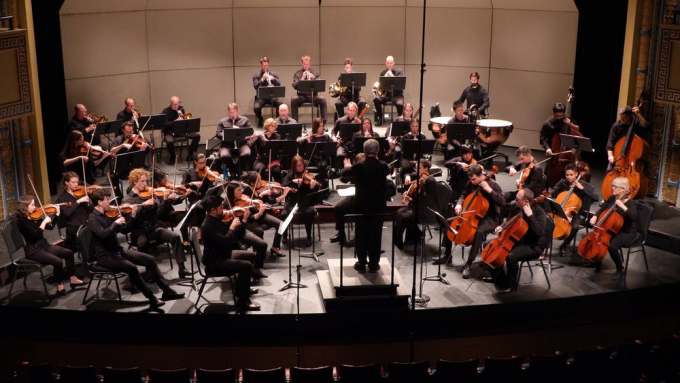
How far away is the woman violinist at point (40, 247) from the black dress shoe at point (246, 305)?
5.90 feet

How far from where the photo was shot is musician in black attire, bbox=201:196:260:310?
7312mm

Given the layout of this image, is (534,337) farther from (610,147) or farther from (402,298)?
(610,147)

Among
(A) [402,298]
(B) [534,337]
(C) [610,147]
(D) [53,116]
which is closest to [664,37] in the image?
(C) [610,147]

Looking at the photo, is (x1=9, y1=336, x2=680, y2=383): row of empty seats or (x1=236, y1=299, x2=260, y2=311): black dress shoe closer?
(x1=9, y1=336, x2=680, y2=383): row of empty seats

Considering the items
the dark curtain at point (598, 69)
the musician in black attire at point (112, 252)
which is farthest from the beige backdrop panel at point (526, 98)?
the musician in black attire at point (112, 252)

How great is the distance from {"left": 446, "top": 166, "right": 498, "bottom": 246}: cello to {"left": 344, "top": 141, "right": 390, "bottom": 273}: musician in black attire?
1036 mm

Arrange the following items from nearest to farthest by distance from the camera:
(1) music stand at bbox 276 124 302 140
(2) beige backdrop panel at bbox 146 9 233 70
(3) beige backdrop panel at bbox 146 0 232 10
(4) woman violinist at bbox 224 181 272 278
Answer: (4) woman violinist at bbox 224 181 272 278 → (1) music stand at bbox 276 124 302 140 → (3) beige backdrop panel at bbox 146 0 232 10 → (2) beige backdrop panel at bbox 146 9 233 70

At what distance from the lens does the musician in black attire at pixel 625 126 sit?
31.6 ft

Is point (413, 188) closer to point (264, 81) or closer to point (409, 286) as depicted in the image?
point (409, 286)

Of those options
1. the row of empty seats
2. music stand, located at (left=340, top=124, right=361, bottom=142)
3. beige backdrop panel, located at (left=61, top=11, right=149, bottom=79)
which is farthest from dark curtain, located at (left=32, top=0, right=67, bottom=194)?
the row of empty seats

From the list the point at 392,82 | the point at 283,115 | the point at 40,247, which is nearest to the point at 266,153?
the point at 283,115

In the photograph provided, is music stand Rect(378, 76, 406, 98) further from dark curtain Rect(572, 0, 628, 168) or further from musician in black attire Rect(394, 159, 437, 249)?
musician in black attire Rect(394, 159, 437, 249)

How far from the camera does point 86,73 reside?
12164 millimetres

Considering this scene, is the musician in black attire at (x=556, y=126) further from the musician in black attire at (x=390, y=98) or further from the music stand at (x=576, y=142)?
the musician in black attire at (x=390, y=98)
